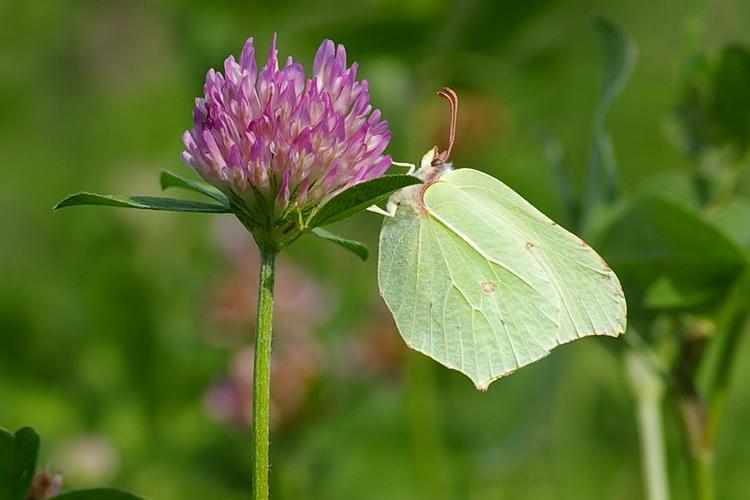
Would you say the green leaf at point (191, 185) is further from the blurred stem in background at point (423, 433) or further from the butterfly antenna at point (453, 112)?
the blurred stem in background at point (423, 433)

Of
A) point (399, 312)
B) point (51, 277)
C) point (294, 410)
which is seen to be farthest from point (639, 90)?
point (399, 312)

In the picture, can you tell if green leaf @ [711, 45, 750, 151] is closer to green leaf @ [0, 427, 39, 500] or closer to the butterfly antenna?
the butterfly antenna

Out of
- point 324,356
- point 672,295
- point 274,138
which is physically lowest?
point 324,356

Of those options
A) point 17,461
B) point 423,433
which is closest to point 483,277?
point 17,461

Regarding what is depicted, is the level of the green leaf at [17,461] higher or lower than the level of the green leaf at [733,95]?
lower

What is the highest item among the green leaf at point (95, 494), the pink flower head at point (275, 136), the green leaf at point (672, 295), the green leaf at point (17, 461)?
the pink flower head at point (275, 136)

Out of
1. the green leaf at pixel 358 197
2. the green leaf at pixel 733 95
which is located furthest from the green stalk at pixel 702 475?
the green leaf at pixel 358 197

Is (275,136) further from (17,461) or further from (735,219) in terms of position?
(735,219)
